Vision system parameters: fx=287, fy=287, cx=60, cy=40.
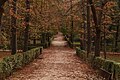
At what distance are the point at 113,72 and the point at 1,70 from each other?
624 cm

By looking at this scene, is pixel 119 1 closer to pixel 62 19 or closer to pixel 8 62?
pixel 62 19

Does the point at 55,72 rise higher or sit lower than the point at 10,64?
lower

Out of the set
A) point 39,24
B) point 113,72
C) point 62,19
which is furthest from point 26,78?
point 62,19

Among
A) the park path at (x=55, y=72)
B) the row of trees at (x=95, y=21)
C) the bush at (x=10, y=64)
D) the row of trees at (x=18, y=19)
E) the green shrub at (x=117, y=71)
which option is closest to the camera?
the green shrub at (x=117, y=71)

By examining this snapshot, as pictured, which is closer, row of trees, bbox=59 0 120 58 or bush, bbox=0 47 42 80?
bush, bbox=0 47 42 80

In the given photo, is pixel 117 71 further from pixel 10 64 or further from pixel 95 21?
pixel 95 21

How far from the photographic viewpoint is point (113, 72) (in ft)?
51.0

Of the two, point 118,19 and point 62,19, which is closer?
point 118,19

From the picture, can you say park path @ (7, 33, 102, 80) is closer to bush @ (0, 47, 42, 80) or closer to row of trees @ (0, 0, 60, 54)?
bush @ (0, 47, 42, 80)

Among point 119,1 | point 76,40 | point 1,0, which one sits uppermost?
point 119,1

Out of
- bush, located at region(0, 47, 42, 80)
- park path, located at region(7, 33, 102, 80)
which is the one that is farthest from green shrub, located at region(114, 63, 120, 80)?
bush, located at region(0, 47, 42, 80)

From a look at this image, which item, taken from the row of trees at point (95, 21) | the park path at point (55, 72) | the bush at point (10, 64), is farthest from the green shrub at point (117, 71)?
the row of trees at point (95, 21)

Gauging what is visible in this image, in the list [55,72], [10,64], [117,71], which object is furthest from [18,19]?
[117,71]

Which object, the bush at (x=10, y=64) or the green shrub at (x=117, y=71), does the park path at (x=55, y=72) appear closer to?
the bush at (x=10, y=64)
